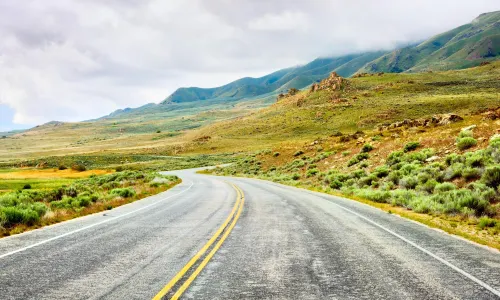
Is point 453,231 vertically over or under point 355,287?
under

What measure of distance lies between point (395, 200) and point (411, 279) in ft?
37.2

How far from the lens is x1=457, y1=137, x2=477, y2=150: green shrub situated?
66.4 feet

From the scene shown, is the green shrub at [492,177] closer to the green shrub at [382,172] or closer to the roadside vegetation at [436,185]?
the roadside vegetation at [436,185]

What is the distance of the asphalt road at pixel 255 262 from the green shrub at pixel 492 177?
17.0 feet

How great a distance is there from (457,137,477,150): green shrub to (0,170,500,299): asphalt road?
452 inches

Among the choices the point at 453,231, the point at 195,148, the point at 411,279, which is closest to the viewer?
the point at 411,279

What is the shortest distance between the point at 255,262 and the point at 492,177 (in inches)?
483

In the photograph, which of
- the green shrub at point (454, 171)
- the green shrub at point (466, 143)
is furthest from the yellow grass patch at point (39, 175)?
the green shrub at point (454, 171)

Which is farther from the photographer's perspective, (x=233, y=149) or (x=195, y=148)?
(x=195, y=148)

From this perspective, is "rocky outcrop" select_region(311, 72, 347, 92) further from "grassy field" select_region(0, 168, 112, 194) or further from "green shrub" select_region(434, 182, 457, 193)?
"green shrub" select_region(434, 182, 457, 193)

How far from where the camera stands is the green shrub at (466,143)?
66.4ft

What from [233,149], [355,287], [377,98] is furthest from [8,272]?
[377,98]

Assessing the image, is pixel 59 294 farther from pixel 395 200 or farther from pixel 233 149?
pixel 233 149

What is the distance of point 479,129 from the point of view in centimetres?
2280
